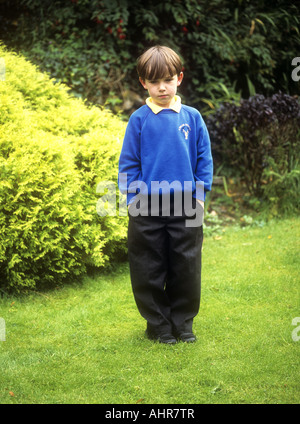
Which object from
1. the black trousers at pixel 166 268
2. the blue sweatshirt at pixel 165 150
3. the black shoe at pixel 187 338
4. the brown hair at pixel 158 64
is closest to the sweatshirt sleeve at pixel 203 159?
the blue sweatshirt at pixel 165 150

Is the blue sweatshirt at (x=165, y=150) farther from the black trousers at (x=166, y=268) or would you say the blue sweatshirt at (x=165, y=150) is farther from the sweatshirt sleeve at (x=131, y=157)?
the black trousers at (x=166, y=268)

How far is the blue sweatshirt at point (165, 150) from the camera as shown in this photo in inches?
109

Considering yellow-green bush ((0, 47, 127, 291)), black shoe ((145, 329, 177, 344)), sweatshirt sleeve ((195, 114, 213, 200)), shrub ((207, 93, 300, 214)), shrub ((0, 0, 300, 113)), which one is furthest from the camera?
shrub ((0, 0, 300, 113))

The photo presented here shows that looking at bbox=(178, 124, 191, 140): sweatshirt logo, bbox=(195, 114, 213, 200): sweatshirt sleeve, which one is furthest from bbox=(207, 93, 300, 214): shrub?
bbox=(178, 124, 191, 140): sweatshirt logo

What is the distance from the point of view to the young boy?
2.76 meters

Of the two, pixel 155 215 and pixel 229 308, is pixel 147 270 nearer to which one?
pixel 155 215

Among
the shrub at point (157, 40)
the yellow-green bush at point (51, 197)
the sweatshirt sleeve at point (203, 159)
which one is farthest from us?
the shrub at point (157, 40)

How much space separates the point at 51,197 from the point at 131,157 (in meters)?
1.23

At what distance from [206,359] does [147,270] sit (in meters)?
0.67

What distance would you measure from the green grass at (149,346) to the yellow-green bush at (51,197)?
0.86 ft

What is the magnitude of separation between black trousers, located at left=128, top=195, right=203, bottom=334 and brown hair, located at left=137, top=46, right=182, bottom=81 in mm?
814

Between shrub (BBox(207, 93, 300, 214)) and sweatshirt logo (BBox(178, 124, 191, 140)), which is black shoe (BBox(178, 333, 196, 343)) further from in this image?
shrub (BBox(207, 93, 300, 214))

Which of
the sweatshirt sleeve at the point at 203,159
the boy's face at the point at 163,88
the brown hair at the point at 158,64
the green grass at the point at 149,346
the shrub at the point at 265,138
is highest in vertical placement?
the brown hair at the point at 158,64
